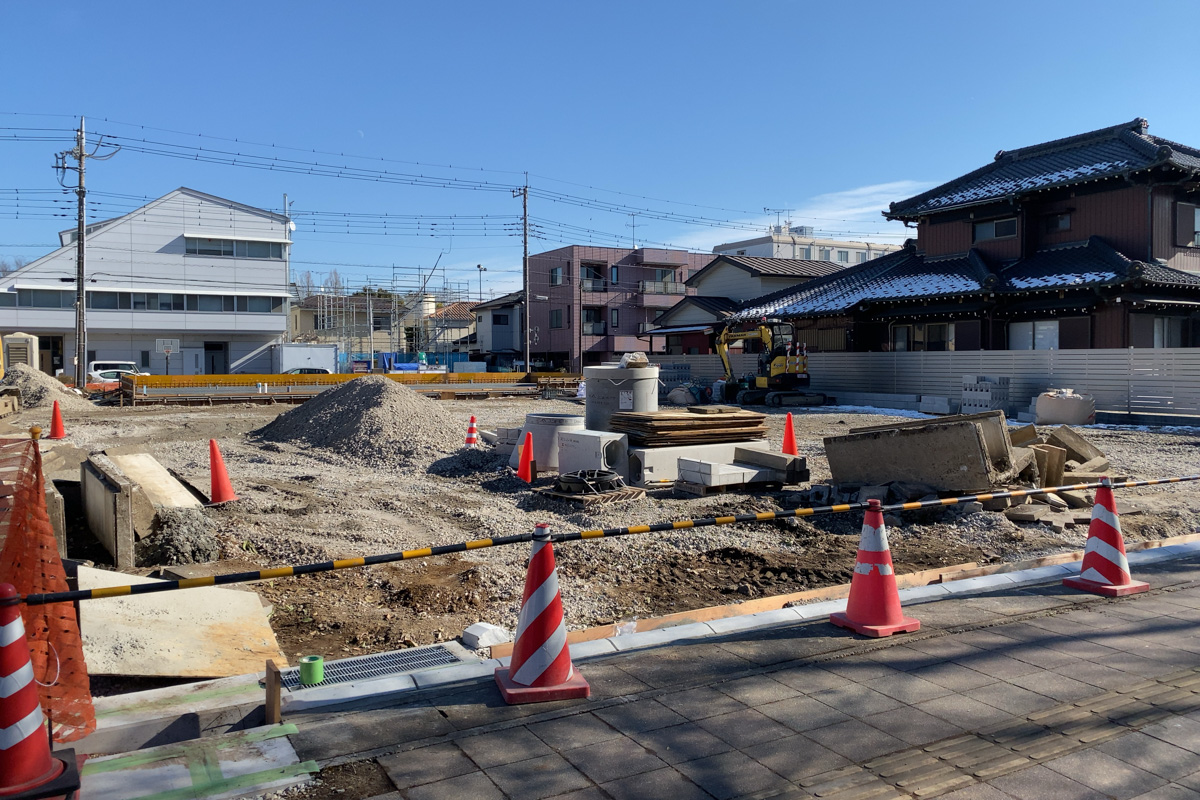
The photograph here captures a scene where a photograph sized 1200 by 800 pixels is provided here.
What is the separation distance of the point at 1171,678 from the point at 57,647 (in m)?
6.24

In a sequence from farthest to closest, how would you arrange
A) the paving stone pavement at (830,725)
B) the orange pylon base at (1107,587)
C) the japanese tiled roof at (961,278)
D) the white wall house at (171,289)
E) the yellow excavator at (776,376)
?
the white wall house at (171,289)
the yellow excavator at (776,376)
the japanese tiled roof at (961,278)
the orange pylon base at (1107,587)
the paving stone pavement at (830,725)

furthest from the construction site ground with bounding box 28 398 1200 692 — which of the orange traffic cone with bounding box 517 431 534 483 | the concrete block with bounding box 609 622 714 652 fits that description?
the concrete block with bounding box 609 622 714 652

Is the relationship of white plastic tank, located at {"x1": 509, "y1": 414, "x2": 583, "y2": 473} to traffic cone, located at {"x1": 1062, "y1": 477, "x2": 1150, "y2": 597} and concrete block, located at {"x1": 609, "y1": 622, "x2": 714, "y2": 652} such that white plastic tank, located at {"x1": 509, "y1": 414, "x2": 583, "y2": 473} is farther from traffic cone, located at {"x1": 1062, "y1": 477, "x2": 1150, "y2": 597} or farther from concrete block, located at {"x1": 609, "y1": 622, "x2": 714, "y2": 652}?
traffic cone, located at {"x1": 1062, "y1": 477, "x2": 1150, "y2": 597}

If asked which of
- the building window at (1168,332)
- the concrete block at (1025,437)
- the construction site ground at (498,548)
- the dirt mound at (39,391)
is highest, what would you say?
the building window at (1168,332)

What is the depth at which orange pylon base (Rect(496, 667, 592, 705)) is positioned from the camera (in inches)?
184

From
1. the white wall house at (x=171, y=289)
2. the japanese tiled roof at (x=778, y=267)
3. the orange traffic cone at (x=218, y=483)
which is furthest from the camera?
the white wall house at (x=171, y=289)

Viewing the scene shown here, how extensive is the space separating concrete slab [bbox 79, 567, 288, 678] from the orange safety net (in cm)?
82

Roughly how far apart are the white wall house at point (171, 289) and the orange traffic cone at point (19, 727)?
5628cm

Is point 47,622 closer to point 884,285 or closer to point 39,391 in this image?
point 39,391

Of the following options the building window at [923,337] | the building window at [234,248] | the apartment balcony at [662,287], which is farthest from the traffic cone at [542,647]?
the apartment balcony at [662,287]

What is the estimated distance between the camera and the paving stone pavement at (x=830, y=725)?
3.77 m

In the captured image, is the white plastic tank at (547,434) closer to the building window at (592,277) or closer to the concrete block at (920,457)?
the concrete block at (920,457)

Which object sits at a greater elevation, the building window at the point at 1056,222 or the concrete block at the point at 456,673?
the building window at the point at 1056,222

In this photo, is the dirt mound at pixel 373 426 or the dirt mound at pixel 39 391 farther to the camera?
the dirt mound at pixel 39 391
